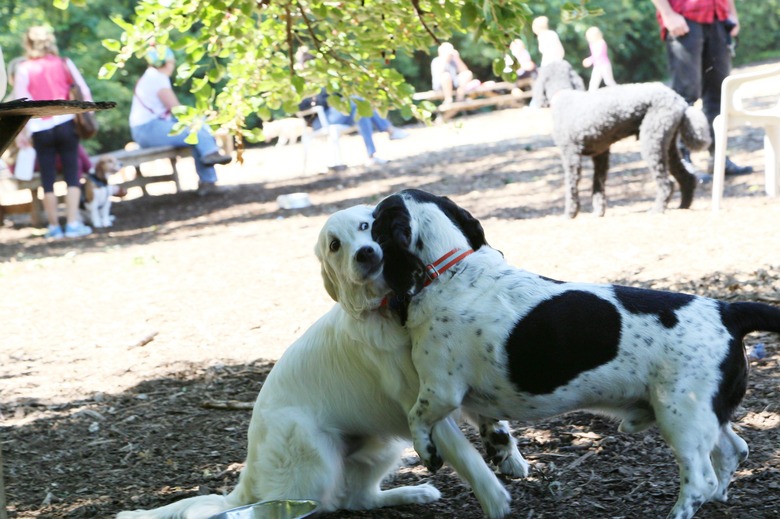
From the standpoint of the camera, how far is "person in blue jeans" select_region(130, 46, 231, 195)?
1280 centimetres

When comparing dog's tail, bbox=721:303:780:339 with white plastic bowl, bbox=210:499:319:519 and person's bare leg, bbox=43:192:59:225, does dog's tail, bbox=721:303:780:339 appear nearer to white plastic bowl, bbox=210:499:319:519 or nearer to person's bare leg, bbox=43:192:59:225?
white plastic bowl, bbox=210:499:319:519

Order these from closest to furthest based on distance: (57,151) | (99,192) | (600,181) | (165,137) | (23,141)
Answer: (600,181) → (57,151) → (23,141) → (99,192) → (165,137)

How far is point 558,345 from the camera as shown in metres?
2.89

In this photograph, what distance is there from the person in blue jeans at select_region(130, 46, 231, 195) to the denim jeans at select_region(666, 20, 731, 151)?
21.3 ft

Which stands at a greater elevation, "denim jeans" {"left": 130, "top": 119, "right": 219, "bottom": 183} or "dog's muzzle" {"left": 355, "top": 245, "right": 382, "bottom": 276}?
"denim jeans" {"left": 130, "top": 119, "right": 219, "bottom": 183}

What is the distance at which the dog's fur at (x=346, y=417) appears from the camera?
10.2ft

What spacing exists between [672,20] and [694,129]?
1.45 meters

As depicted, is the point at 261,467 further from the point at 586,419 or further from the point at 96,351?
the point at 96,351

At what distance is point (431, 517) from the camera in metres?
3.43

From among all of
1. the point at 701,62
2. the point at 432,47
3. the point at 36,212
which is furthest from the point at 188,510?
the point at 432,47

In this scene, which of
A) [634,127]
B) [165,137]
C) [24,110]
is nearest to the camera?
[24,110]

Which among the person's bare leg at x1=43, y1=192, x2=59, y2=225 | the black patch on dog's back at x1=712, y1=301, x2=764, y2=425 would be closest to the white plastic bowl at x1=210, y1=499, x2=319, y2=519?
the black patch on dog's back at x1=712, y1=301, x2=764, y2=425

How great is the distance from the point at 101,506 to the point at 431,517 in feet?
4.44

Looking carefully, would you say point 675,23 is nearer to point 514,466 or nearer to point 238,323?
point 238,323
